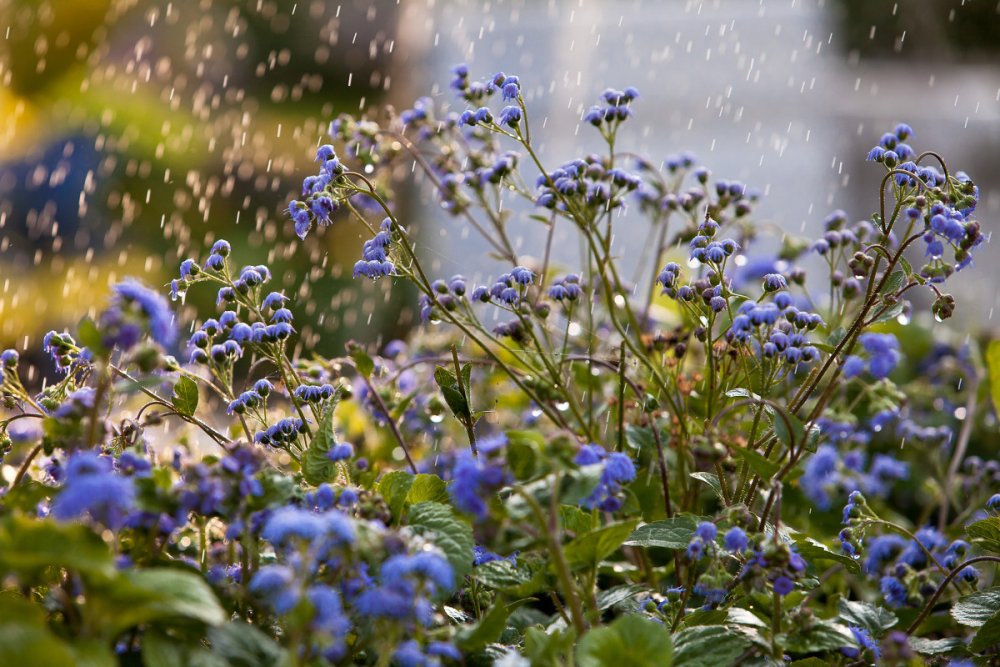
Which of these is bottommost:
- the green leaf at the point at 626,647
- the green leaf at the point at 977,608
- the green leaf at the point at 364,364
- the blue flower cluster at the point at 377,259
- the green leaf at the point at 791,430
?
the green leaf at the point at 977,608

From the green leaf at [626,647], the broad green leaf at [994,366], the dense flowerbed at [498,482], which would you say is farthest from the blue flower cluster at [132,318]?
the broad green leaf at [994,366]

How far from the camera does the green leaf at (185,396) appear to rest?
1.04 meters

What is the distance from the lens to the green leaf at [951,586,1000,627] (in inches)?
38.6

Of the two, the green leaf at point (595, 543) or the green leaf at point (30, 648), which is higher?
the green leaf at point (595, 543)

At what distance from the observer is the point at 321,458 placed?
92cm

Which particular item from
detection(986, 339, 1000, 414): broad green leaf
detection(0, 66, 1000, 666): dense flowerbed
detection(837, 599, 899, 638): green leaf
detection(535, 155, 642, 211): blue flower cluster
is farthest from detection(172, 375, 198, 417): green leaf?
detection(986, 339, 1000, 414): broad green leaf

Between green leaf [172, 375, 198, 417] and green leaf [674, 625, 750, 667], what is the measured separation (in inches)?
19.8

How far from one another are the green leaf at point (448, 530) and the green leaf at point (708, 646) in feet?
0.58

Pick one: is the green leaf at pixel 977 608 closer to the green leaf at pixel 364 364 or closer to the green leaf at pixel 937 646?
the green leaf at pixel 937 646

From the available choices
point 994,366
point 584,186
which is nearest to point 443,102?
point 994,366

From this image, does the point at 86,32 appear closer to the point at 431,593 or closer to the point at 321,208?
the point at 321,208

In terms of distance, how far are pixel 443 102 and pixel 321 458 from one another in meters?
4.17

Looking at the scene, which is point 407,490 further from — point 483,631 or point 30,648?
point 30,648

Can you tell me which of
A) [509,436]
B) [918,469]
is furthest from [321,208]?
[918,469]
